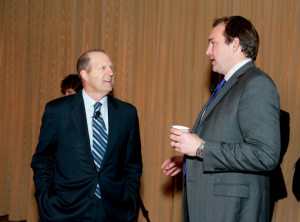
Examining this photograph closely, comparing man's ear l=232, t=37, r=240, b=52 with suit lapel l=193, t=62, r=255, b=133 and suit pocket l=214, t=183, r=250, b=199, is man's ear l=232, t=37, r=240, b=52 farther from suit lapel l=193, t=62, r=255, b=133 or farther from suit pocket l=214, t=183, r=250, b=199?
suit pocket l=214, t=183, r=250, b=199

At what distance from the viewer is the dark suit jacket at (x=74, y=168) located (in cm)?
248

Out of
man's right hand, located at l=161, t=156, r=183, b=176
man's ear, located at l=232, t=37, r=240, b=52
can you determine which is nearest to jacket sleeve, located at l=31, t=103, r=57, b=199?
Result: man's right hand, located at l=161, t=156, r=183, b=176

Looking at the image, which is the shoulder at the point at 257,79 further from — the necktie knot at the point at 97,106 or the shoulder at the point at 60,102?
the shoulder at the point at 60,102

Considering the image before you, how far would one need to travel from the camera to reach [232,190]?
1853 mm

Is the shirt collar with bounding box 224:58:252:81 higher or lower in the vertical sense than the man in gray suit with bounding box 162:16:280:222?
higher

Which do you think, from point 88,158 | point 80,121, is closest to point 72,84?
point 80,121

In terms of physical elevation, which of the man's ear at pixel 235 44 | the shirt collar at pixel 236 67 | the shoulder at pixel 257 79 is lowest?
the shoulder at pixel 257 79

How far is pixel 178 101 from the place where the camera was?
4.34m

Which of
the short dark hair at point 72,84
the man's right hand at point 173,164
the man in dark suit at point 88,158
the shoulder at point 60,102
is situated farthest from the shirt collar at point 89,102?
the short dark hair at point 72,84

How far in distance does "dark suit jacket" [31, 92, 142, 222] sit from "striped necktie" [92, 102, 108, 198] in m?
Result: 0.04

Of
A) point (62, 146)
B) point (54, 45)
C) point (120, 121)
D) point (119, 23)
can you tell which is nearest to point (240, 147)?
point (120, 121)

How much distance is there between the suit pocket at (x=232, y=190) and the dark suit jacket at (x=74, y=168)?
0.95 m

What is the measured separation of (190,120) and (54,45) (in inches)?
94.6

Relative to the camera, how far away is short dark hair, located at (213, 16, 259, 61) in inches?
81.7
